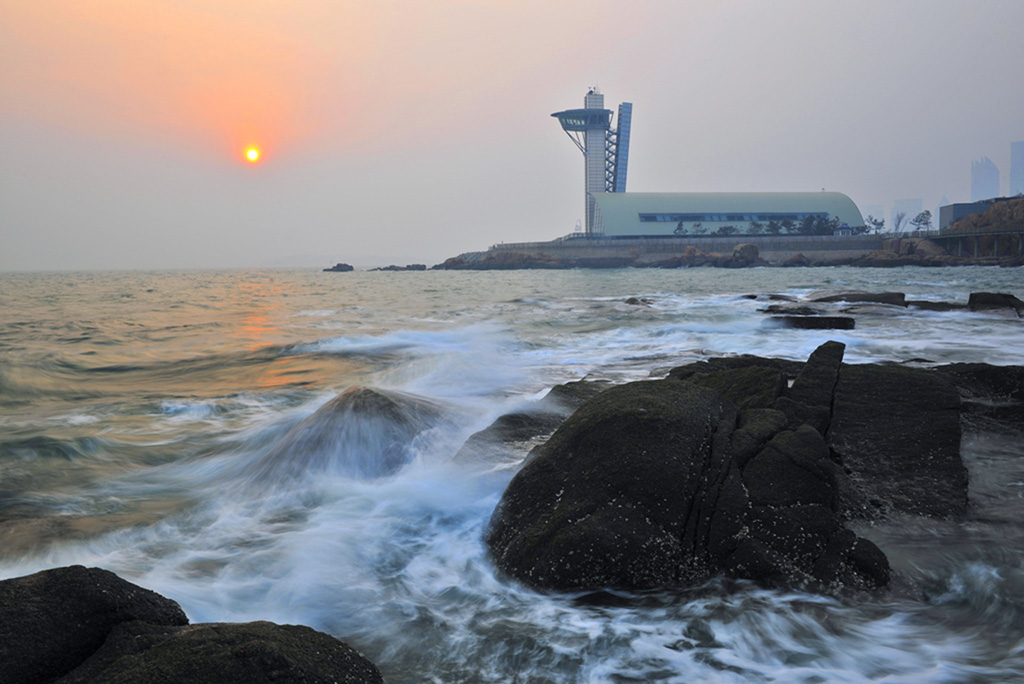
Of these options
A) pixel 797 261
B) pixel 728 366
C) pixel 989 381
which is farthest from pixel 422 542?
pixel 797 261

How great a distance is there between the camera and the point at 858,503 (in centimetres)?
424

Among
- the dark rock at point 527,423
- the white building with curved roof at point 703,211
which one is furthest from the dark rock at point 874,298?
the white building with curved roof at point 703,211

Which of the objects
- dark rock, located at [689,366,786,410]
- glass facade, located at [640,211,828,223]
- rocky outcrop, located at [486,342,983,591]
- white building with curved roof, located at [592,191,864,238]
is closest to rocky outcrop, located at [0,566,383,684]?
rocky outcrop, located at [486,342,983,591]

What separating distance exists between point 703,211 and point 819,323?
301 feet

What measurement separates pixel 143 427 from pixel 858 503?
8.54 metres

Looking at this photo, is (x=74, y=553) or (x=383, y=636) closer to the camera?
(x=383, y=636)

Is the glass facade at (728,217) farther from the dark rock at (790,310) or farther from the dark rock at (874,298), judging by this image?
the dark rock at (790,310)

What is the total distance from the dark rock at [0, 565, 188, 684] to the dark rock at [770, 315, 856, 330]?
14979 mm

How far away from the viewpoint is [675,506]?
3746 millimetres

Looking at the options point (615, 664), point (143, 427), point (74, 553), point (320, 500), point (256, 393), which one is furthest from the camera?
point (256, 393)

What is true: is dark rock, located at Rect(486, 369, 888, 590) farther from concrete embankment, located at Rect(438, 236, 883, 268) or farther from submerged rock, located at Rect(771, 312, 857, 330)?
concrete embankment, located at Rect(438, 236, 883, 268)

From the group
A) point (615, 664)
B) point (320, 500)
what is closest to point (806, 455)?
point (615, 664)

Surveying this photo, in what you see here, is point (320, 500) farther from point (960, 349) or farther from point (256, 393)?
point (960, 349)

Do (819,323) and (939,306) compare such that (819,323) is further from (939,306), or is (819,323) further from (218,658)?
(218,658)
